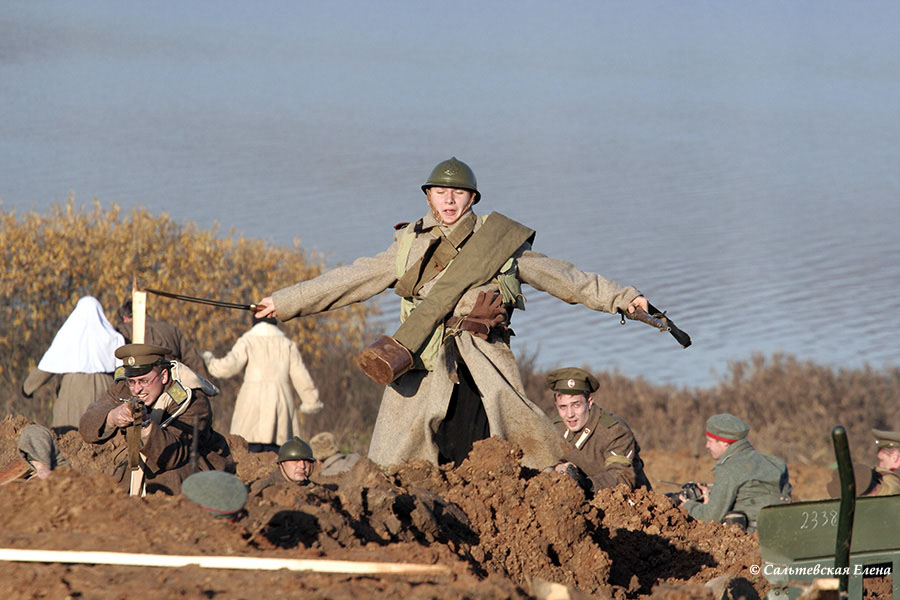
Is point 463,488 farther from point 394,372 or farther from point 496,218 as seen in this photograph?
point 496,218

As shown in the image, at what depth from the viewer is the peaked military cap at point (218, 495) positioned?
4.82 metres

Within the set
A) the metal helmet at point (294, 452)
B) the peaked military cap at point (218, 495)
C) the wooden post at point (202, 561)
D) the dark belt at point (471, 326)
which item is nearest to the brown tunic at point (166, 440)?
the metal helmet at point (294, 452)

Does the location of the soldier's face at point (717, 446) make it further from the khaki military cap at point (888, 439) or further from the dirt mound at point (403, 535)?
the khaki military cap at point (888, 439)

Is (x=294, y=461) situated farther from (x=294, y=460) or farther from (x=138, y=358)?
(x=138, y=358)

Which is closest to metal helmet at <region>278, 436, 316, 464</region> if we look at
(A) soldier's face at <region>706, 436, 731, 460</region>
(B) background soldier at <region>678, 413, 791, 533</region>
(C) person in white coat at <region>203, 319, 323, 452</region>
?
(B) background soldier at <region>678, 413, 791, 533</region>

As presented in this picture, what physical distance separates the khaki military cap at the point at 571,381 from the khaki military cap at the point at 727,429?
3.20 feet

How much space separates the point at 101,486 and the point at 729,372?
66.5ft

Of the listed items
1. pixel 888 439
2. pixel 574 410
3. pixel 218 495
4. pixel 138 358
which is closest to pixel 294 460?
pixel 138 358

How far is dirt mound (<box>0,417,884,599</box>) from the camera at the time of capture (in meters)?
4.40

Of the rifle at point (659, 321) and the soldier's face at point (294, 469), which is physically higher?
the rifle at point (659, 321)

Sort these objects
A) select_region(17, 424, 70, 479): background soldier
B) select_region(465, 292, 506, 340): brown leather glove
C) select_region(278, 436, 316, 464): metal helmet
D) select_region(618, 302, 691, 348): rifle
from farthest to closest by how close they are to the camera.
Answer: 1. select_region(278, 436, 316, 464): metal helmet
2. select_region(17, 424, 70, 479): background soldier
3. select_region(465, 292, 506, 340): brown leather glove
4. select_region(618, 302, 691, 348): rifle

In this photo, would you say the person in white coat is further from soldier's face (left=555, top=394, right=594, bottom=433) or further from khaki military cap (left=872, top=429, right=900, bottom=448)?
khaki military cap (left=872, top=429, right=900, bottom=448)

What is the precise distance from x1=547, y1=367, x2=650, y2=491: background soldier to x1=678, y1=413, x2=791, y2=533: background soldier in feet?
1.83

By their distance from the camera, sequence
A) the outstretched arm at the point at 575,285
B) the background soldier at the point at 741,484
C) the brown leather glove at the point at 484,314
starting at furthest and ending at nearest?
the background soldier at the point at 741,484 < the brown leather glove at the point at 484,314 < the outstretched arm at the point at 575,285
